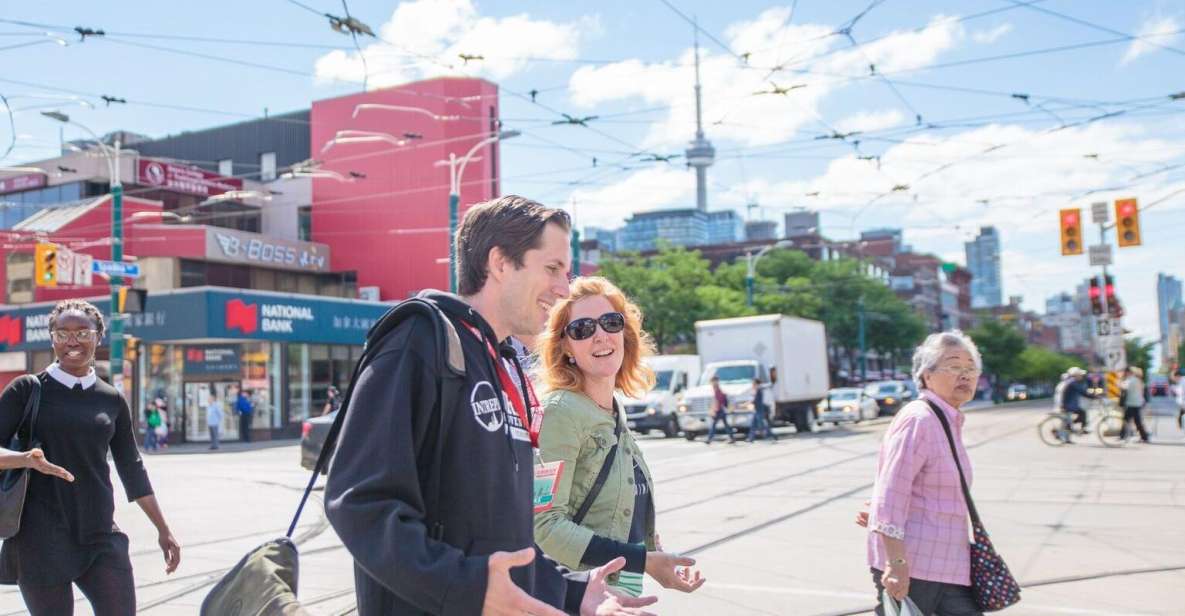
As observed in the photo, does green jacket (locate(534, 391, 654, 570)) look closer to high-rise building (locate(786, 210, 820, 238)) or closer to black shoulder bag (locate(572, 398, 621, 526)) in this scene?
black shoulder bag (locate(572, 398, 621, 526))

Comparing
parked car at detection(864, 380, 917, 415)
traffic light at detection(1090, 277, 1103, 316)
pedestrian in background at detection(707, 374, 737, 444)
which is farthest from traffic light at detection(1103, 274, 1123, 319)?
parked car at detection(864, 380, 917, 415)

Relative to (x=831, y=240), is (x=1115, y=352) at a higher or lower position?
lower

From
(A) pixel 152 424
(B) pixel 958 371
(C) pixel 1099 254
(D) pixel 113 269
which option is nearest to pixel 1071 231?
(C) pixel 1099 254

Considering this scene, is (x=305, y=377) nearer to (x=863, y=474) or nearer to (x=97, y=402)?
(x=863, y=474)

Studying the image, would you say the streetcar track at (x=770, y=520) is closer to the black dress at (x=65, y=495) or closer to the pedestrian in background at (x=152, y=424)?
the black dress at (x=65, y=495)

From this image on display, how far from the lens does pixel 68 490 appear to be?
162 inches

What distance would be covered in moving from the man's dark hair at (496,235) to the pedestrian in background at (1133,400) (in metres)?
21.3

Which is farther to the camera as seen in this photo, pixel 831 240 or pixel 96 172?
pixel 831 240

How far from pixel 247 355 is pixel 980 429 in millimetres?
22705

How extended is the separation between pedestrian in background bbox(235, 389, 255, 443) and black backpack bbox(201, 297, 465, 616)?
32.0m

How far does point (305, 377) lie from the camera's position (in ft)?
120

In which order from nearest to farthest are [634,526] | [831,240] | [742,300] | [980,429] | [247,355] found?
1. [634,526]
2. [980,429]
3. [247,355]
4. [742,300]
5. [831,240]

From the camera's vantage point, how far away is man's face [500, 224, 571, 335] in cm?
241

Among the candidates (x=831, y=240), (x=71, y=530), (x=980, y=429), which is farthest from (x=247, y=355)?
(x=831, y=240)
